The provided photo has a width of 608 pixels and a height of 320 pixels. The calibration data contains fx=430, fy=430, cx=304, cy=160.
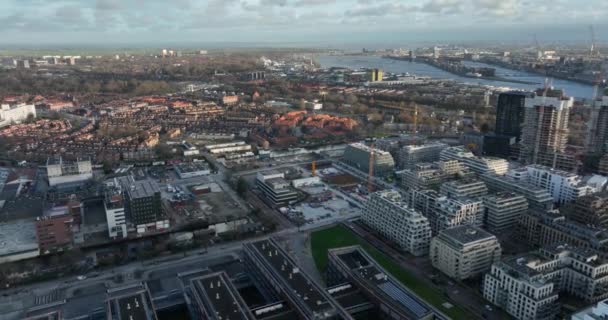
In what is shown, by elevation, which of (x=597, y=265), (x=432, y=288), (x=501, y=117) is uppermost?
(x=501, y=117)

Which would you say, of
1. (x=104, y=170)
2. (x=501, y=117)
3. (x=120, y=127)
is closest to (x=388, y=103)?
(x=501, y=117)

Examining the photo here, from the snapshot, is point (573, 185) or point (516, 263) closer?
point (516, 263)

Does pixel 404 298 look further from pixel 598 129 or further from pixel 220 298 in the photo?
pixel 598 129

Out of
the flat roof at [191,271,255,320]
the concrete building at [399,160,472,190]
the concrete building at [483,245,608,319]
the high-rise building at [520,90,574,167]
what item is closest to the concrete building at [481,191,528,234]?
the concrete building at [399,160,472,190]

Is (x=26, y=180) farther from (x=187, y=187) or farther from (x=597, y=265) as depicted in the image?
(x=597, y=265)

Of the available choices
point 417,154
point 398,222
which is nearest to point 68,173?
point 398,222

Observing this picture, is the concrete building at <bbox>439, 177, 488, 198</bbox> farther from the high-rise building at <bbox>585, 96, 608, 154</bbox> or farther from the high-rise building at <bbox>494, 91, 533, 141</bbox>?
the high-rise building at <bbox>585, 96, 608, 154</bbox>

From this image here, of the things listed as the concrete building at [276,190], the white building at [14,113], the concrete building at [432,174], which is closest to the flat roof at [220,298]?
the concrete building at [276,190]
